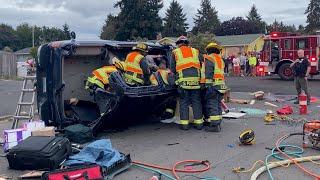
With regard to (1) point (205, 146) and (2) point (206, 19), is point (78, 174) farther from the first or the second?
(2) point (206, 19)

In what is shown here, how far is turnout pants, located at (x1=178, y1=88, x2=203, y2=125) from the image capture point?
9.52 metres

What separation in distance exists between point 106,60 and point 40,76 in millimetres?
1431

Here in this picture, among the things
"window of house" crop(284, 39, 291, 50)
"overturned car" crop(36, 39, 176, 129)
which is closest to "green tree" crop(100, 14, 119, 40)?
"window of house" crop(284, 39, 291, 50)

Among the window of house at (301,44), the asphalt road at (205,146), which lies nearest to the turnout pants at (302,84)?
the asphalt road at (205,146)

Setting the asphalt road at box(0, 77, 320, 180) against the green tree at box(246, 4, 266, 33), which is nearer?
the asphalt road at box(0, 77, 320, 180)

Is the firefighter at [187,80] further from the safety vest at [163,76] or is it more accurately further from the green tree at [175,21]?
the green tree at [175,21]

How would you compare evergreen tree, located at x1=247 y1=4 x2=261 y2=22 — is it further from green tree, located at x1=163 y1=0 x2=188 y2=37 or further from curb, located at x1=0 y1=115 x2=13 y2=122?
curb, located at x1=0 y1=115 x2=13 y2=122

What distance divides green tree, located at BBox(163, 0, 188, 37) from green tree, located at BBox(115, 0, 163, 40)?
598 cm

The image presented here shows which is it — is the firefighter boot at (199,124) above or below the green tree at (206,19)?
below

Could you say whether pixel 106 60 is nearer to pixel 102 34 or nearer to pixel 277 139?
pixel 277 139

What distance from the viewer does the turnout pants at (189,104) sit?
952 centimetres

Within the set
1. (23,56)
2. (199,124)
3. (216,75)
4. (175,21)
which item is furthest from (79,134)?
(23,56)

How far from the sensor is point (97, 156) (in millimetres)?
6582

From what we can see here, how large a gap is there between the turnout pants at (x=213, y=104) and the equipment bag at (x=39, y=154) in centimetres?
343
